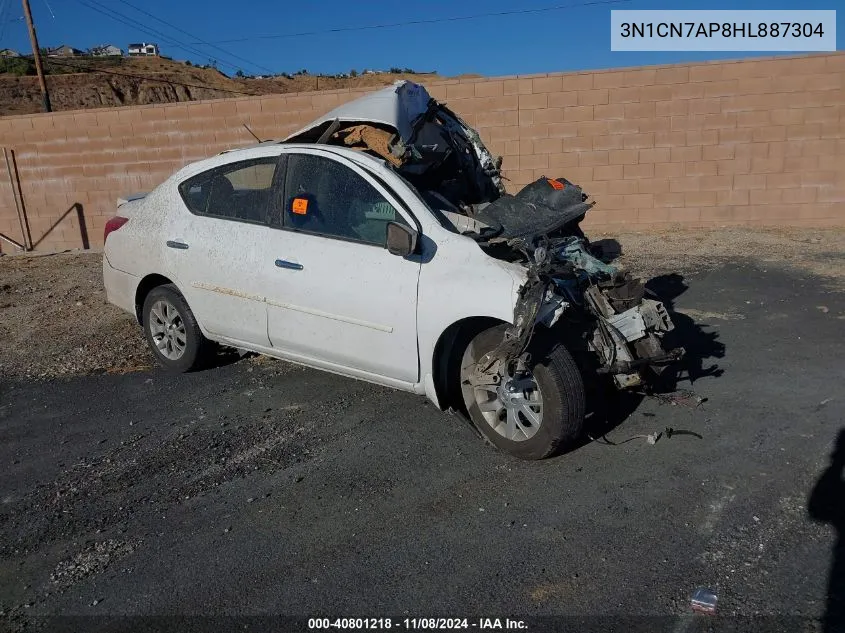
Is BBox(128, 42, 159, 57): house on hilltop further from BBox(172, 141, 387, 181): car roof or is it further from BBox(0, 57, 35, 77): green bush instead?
BBox(172, 141, 387, 181): car roof

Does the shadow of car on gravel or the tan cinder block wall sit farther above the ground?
the tan cinder block wall

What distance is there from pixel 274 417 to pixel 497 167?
2.94 m

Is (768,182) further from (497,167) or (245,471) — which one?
(245,471)

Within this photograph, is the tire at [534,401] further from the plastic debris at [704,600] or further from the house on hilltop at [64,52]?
the house on hilltop at [64,52]

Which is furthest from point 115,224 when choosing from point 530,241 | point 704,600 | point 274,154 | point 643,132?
point 643,132

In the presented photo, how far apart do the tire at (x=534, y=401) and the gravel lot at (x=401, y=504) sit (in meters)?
0.15

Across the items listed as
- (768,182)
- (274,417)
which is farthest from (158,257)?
(768,182)

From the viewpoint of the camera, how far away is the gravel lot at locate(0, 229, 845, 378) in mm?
6672

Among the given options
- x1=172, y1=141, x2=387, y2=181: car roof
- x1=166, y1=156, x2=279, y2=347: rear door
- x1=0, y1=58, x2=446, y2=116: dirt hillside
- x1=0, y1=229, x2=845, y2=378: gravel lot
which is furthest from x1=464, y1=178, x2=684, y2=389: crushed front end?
x1=0, y1=58, x2=446, y2=116: dirt hillside

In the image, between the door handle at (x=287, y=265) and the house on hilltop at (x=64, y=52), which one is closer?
the door handle at (x=287, y=265)

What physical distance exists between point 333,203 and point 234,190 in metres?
0.98

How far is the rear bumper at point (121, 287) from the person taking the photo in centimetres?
605

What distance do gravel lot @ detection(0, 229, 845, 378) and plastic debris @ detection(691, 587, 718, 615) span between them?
4.91m

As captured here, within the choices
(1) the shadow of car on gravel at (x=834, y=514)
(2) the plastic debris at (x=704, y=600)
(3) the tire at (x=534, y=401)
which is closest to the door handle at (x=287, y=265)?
(3) the tire at (x=534, y=401)
